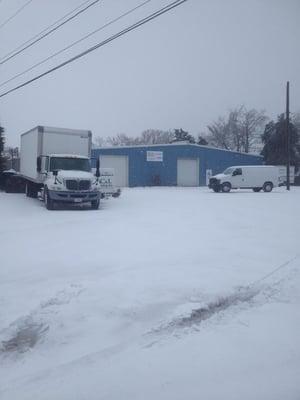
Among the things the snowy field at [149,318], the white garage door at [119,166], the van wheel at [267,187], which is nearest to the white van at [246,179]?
the van wheel at [267,187]

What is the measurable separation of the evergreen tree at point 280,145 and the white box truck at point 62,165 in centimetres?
4340

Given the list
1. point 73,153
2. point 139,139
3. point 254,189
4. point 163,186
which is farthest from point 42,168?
point 139,139

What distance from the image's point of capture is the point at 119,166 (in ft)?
132

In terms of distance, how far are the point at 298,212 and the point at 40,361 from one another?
47.0 ft

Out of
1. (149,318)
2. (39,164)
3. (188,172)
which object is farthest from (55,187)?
(188,172)

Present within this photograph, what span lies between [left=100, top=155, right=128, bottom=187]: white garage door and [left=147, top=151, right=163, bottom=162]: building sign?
239 cm

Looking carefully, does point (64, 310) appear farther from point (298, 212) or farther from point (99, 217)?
point (298, 212)

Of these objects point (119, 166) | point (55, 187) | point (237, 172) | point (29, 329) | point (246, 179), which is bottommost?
point (29, 329)

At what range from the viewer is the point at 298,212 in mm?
16359

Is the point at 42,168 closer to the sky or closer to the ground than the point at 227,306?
closer to the sky

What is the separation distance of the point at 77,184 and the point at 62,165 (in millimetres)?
1637

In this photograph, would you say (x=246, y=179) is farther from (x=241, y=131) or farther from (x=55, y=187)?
(x=241, y=131)

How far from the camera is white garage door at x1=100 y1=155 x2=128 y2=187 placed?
1578 inches

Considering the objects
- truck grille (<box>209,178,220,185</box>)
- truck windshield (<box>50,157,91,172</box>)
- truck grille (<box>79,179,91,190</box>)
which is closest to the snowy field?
truck grille (<box>79,179,91,190</box>)
